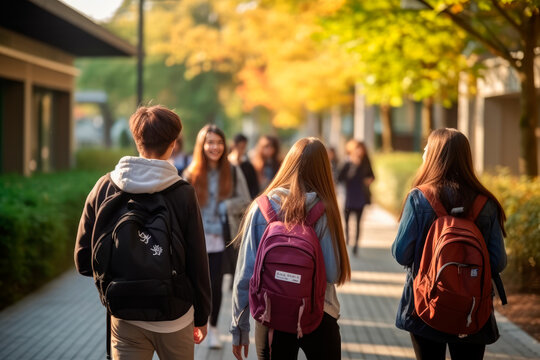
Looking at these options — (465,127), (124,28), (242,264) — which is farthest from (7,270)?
(124,28)

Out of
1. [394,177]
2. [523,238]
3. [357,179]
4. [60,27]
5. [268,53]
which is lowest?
[523,238]

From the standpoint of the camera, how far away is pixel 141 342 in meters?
3.62

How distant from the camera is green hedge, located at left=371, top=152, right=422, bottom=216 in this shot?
2011 centimetres

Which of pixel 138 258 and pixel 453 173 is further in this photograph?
pixel 453 173

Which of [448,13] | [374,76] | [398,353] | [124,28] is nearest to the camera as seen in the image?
[398,353]

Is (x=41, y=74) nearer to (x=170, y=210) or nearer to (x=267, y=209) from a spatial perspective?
(x=267, y=209)

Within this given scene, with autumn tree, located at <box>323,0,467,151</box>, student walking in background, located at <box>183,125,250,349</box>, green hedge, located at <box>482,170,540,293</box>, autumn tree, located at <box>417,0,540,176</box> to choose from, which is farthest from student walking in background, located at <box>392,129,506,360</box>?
autumn tree, located at <box>323,0,467,151</box>

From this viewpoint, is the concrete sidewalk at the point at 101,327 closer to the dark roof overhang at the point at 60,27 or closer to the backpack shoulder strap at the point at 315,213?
the backpack shoulder strap at the point at 315,213

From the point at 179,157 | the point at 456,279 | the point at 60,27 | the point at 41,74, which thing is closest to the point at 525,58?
the point at 179,157

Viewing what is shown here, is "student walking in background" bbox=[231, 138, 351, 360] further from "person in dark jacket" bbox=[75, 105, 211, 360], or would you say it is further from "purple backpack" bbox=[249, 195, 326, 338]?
"person in dark jacket" bbox=[75, 105, 211, 360]

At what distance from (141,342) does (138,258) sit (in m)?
0.46

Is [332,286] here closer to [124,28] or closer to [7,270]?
[7,270]

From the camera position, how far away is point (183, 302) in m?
3.60

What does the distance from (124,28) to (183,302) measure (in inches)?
2141
